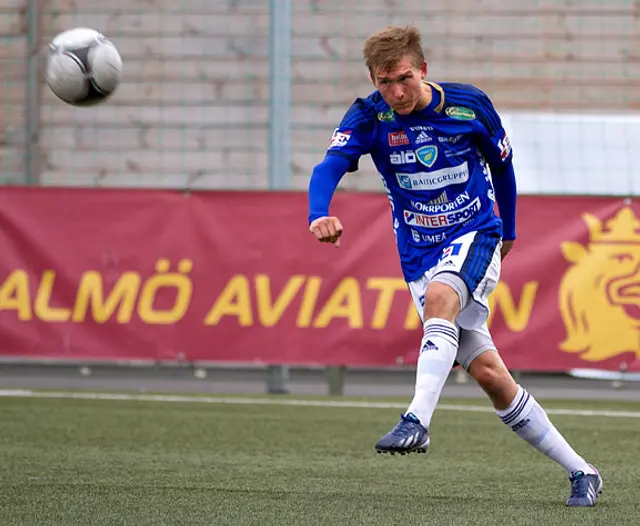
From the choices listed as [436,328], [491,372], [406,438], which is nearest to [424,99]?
[436,328]

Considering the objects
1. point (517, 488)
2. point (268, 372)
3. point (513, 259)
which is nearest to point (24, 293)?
point (268, 372)

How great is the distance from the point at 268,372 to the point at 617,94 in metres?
5.16

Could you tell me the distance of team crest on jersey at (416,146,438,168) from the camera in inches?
215

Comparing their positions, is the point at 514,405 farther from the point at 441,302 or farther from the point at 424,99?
the point at 424,99

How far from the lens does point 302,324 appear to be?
11.4 m

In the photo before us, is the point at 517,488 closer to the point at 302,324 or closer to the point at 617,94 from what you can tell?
the point at 302,324

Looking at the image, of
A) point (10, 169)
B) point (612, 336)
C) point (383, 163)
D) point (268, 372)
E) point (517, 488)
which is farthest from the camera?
point (10, 169)

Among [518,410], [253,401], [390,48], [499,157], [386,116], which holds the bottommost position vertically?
[253,401]

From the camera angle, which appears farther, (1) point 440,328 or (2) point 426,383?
(1) point 440,328

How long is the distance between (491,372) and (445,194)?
0.71 metres

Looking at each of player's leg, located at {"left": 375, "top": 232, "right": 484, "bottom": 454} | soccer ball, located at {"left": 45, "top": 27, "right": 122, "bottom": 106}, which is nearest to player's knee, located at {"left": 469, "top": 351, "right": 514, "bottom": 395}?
player's leg, located at {"left": 375, "top": 232, "right": 484, "bottom": 454}

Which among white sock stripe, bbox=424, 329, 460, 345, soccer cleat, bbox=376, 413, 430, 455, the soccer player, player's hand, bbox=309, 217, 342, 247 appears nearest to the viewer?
soccer cleat, bbox=376, 413, 430, 455

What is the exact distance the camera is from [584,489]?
560 centimetres

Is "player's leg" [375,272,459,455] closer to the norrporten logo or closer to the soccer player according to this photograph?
the soccer player
